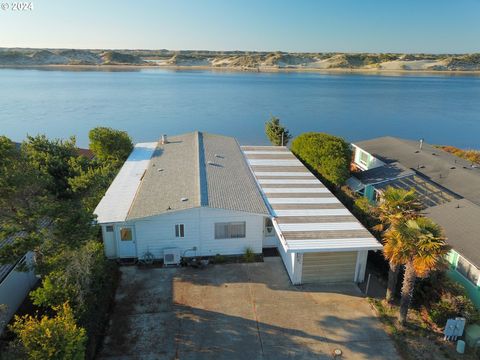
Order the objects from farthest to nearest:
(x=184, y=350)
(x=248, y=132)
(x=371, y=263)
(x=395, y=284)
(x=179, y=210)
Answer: (x=248, y=132), (x=371, y=263), (x=179, y=210), (x=395, y=284), (x=184, y=350)

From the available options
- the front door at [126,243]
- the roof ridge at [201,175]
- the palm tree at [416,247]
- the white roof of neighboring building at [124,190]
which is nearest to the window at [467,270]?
the palm tree at [416,247]

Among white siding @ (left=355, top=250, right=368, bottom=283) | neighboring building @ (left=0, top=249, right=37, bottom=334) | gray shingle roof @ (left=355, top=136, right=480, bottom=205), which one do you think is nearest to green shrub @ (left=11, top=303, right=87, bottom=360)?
neighboring building @ (left=0, top=249, right=37, bottom=334)

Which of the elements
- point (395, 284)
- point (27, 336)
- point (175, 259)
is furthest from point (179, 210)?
point (395, 284)

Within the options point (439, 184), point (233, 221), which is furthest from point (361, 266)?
point (439, 184)

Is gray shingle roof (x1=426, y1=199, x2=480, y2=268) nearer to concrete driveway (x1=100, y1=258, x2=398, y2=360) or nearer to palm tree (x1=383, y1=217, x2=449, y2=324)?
palm tree (x1=383, y1=217, x2=449, y2=324)

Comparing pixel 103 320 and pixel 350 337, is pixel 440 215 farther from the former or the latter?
pixel 103 320

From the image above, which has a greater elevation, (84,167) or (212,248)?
(84,167)

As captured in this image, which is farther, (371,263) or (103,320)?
(371,263)

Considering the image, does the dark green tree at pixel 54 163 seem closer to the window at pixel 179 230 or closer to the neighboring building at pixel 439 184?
the window at pixel 179 230

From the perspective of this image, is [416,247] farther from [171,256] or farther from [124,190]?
[124,190]
